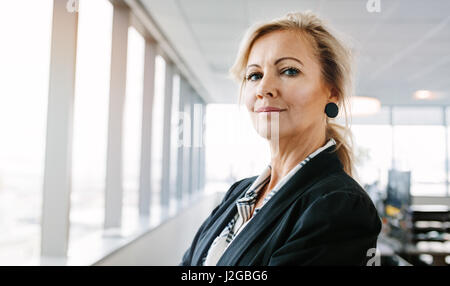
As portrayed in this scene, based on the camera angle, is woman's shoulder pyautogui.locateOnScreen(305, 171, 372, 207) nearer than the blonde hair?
Yes

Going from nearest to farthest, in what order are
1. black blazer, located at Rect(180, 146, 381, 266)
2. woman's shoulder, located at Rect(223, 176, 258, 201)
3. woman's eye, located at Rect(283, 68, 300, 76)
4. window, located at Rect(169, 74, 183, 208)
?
1. black blazer, located at Rect(180, 146, 381, 266)
2. woman's eye, located at Rect(283, 68, 300, 76)
3. woman's shoulder, located at Rect(223, 176, 258, 201)
4. window, located at Rect(169, 74, 183, 208)

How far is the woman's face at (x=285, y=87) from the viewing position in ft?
2.02

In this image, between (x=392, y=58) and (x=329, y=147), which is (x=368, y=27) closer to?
(x=392, y=58)

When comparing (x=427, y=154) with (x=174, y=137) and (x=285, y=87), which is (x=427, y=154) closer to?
(x=285, y=87)

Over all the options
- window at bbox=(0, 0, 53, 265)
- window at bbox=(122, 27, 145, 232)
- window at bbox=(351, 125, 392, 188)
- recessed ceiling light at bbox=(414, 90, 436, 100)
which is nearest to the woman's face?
window at bbox=(351, 125, 392, 188)

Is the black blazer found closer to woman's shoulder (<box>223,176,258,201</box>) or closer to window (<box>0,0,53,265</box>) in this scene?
woman's shoulder (<box>223,176,258,201</box>)

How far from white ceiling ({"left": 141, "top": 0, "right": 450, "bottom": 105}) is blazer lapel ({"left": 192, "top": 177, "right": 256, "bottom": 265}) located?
0.28 m

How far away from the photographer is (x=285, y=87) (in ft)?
2.02

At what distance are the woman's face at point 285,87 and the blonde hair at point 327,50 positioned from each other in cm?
2

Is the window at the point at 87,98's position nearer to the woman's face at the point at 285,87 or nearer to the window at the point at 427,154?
the woman's face at the point at 285,87

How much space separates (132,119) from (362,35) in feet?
5.43

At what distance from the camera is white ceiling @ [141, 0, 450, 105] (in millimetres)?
873

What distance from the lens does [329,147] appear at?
0.64 meters

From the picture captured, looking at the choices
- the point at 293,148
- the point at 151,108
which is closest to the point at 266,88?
the point at 293,148
